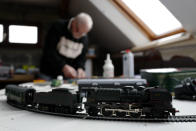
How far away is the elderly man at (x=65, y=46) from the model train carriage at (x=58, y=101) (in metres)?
1.62

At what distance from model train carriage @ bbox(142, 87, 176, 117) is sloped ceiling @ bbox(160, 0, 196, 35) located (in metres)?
1.16

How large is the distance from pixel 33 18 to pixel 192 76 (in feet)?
11.5

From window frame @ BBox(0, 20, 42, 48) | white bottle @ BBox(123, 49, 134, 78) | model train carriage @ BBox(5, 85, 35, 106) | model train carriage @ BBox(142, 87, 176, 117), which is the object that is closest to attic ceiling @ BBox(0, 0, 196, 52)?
window frame @ BBox(0, 20, 42, 48)

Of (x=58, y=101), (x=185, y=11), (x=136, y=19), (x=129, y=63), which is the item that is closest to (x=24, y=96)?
(x=58, y=101)

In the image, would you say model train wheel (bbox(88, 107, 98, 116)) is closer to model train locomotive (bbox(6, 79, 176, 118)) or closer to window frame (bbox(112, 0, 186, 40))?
model train locomotive (bbox(6, 79, 176, 118))

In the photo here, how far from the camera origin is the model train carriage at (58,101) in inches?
22.4

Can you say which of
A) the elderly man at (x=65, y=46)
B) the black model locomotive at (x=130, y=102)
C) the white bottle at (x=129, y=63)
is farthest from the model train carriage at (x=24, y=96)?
the elderly man at (x=65, y=46)

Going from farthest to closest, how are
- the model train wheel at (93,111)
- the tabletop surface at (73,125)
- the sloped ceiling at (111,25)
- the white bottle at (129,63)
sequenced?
1. the sloped ceiling at (111,25)
2. the white bottle at (129,63)
3. the model train wheel at (93,111)
4. the tabletop surface at (73,125)

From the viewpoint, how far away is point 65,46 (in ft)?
8.18

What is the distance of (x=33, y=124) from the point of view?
19.1 inches

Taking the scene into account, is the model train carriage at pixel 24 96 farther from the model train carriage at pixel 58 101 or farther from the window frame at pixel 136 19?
the window frame at pixel 136 19

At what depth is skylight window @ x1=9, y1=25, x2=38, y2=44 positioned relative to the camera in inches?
143

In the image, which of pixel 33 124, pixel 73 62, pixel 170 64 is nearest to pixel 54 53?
pixel 73 62

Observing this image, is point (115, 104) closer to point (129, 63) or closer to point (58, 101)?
point (58, 101)
